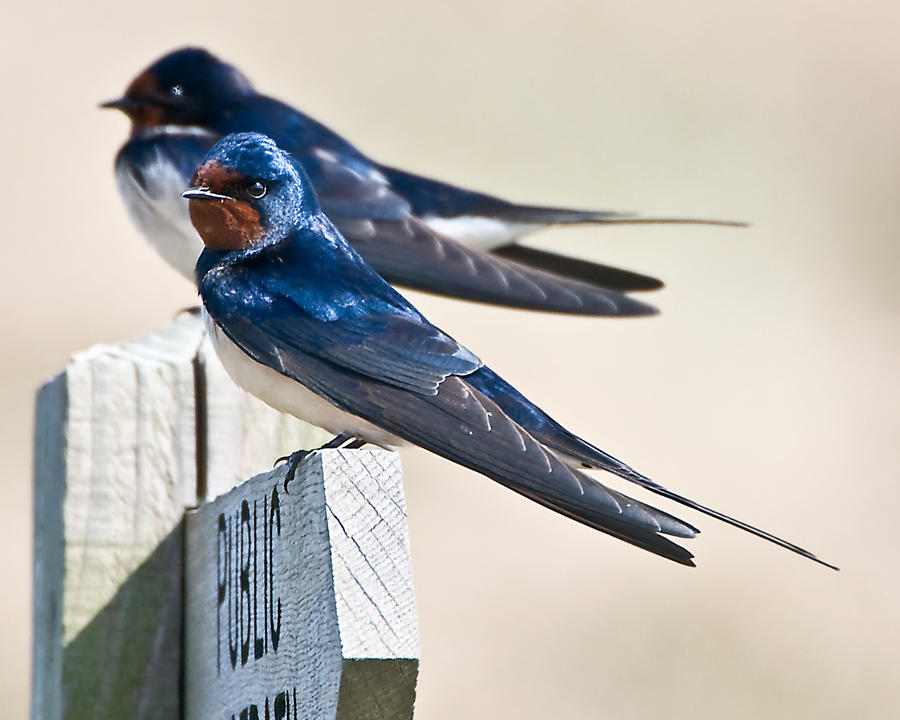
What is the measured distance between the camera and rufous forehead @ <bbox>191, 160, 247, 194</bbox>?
1756mm

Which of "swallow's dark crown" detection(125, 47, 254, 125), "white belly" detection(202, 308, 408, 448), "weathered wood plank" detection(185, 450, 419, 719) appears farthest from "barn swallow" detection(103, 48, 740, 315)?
"weathered wood plank" detection(185, 450, 419, 719)

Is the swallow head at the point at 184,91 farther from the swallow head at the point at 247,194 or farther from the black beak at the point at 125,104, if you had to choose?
the swallow head at the point at 247,194

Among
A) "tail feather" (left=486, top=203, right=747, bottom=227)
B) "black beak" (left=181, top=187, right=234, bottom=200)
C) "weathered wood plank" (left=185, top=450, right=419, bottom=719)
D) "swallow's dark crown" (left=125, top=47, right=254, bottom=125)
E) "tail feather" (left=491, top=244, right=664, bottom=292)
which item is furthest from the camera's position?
"swallow's dark crown" (left=125, top=47, right=254, bottom=125)

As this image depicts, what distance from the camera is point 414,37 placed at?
5.64 meters

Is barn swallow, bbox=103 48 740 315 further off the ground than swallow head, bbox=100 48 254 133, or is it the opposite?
swallow head, bbox=100 48 254 133

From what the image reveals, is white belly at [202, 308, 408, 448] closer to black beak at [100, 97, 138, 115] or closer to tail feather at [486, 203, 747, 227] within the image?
tail feather at [486, 203, 747, 227]

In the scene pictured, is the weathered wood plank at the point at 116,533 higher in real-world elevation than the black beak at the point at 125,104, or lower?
lower

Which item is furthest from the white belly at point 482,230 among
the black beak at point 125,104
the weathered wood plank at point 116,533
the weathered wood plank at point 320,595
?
the weathered wood plank at point 320,595

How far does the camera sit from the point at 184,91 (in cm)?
306

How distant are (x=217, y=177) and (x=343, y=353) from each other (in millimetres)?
287

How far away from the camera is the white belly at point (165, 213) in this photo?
2.78 meters

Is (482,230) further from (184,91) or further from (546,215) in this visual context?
(184,91)

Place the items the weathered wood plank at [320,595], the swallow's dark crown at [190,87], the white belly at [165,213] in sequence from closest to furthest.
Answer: the weathered wood plank at [320,595] → the white belly at [165,213] → the swallow's dark crown at [190,87]

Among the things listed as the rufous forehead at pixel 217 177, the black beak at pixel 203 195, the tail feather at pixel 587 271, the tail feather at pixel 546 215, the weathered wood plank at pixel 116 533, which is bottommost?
the weathered wood plank at pixel 116 533
